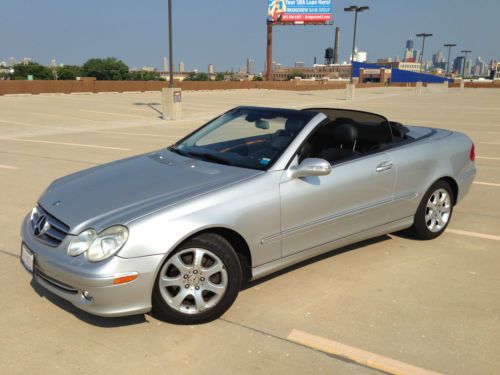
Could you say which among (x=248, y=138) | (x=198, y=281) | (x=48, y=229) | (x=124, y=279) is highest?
(x=248, y=138)

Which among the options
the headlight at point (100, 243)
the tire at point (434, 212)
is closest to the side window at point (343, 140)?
the tire at point (434, 212)

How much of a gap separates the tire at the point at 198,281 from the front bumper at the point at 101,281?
0.11 m

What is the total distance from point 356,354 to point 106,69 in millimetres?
121499

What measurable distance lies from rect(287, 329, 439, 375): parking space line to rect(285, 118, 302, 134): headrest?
1.64 metres

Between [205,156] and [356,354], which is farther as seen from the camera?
[205,156]

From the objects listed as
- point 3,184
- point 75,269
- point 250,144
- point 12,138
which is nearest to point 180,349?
point 75,269

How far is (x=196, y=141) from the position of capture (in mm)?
4480

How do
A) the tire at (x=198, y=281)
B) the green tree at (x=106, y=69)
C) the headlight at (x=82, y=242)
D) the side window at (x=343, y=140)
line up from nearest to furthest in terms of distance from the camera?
the headlight at (x=82, y=242) < the tire at (x=198, y=281) < the side window at (x=343, y=140) < the green tree at (x=106, y=69)

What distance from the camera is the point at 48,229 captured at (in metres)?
3.11

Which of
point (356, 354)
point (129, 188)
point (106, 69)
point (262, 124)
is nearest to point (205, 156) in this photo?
point (262, 124)

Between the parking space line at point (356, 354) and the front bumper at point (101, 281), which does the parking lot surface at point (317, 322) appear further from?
the front bumper at point (101, 281)

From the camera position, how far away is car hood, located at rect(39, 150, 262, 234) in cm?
300

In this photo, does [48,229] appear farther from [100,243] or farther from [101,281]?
[101,281]

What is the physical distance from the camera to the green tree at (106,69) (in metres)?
110
